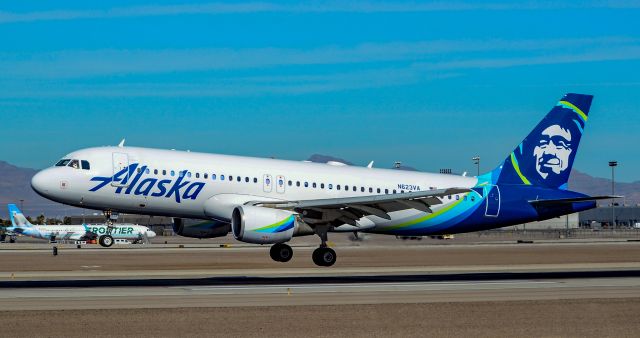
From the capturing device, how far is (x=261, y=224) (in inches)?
1674

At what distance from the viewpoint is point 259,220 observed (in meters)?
42.6

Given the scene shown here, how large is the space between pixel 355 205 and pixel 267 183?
472cm

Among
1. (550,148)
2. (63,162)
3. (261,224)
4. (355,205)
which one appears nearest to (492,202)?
(550,148)

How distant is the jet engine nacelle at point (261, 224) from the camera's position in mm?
42375

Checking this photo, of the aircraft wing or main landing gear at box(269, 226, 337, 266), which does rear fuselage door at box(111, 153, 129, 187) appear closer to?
the aircraft wing

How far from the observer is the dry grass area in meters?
21.6

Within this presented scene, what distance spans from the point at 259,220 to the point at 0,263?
80.3ft

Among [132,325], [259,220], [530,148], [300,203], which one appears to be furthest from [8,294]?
[530,148]

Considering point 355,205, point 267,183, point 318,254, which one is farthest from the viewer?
point 318,254

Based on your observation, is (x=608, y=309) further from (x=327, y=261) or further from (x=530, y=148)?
(x=530, y=148)

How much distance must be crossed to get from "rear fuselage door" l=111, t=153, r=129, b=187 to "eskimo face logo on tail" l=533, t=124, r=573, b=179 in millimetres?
22280

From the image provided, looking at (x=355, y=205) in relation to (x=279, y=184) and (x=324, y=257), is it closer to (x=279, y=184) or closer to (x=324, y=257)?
(x=324, y=257)

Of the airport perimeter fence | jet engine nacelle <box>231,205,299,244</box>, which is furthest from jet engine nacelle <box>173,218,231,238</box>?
the airport perimeter fence

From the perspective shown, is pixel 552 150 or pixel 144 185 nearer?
pixel 144 185
